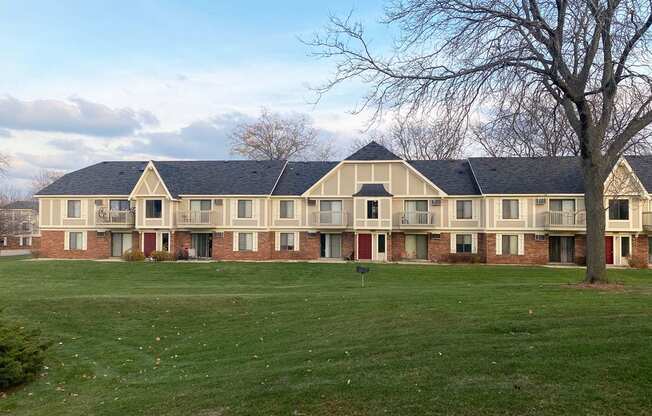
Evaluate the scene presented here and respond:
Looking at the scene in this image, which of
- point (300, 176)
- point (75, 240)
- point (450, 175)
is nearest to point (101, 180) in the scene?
point (75, 240)

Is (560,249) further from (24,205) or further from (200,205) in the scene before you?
(24,205)

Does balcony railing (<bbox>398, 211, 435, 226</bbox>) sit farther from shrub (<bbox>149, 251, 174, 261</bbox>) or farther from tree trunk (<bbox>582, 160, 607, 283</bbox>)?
tree trunk (<bbox>582, 160, 607, 283</bbox>)

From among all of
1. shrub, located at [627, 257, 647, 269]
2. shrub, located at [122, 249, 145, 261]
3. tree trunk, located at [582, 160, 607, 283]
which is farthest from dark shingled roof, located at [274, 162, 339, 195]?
tree trunk, located at [582, 160, 607, 283]

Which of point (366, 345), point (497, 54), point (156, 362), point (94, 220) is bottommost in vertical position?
point (156, 362)

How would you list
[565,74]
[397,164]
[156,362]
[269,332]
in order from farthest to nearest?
[397,164]
[565,74]
[269,332]
[156,362]

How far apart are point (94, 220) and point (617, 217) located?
38.8m

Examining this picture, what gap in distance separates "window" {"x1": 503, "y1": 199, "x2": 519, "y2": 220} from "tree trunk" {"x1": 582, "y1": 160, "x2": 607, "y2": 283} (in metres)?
20.0

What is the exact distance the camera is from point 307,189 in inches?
1622

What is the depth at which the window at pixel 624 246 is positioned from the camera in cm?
3659

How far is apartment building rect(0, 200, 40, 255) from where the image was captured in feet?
242

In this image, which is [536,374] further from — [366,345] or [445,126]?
[445,126]

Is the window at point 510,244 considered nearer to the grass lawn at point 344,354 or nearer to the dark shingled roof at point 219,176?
the dark shingled roof at point 219,176

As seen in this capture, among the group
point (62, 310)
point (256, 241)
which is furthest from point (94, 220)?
point (62, 310)

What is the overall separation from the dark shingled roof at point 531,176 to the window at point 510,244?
10.6ft
